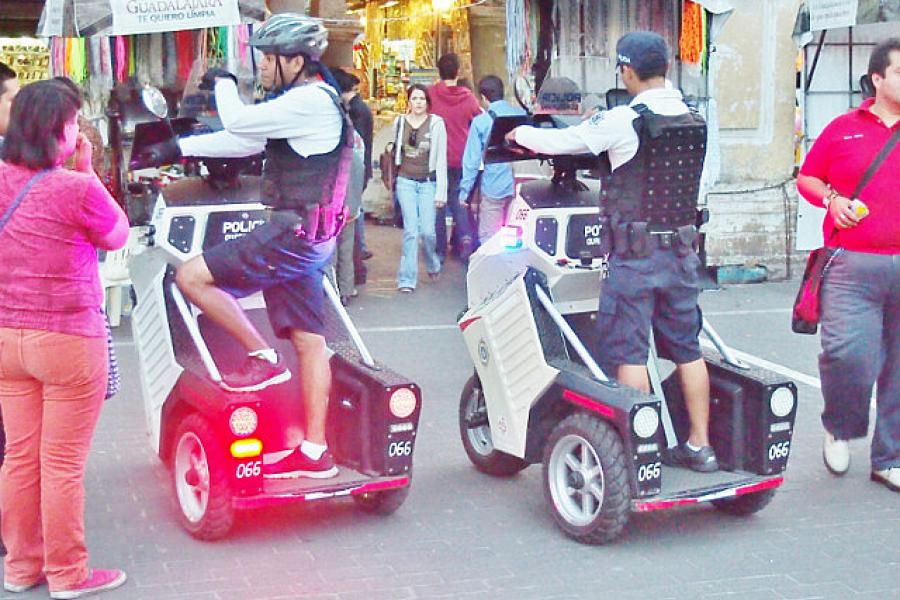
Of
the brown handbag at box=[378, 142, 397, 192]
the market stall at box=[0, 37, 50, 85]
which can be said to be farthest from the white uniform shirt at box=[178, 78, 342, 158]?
the market stall at box=[0, 37, 50, 85]

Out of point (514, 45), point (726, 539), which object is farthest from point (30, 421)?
point (514, 45)

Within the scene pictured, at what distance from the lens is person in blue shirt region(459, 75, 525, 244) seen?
11461 mm

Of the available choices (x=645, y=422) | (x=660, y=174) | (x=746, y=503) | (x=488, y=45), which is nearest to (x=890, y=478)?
(x=746, y=503)

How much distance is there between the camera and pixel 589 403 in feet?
17.9

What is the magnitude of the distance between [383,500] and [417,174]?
6.51m

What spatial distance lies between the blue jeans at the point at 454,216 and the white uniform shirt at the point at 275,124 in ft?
23.7

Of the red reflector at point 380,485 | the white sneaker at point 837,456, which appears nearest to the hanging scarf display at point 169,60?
the red reflector at point 380,485

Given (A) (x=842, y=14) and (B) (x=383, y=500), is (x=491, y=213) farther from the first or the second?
(B) (x=383, y=500)

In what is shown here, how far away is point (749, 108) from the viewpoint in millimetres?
12797

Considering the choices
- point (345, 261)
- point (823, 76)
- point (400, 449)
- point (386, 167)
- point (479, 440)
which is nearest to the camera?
point (400, 449)

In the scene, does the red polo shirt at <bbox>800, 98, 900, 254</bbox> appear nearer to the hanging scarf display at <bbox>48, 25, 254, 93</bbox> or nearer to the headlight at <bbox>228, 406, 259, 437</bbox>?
the headlight at <bbox>228, 406, 259, 437</bbox>

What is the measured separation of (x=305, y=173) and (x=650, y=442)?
Result: 66.9 inches

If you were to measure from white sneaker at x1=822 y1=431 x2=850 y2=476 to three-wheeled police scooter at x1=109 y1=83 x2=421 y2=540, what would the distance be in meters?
2.13

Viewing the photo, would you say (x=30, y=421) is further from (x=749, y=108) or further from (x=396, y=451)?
(x=749, y=108)
